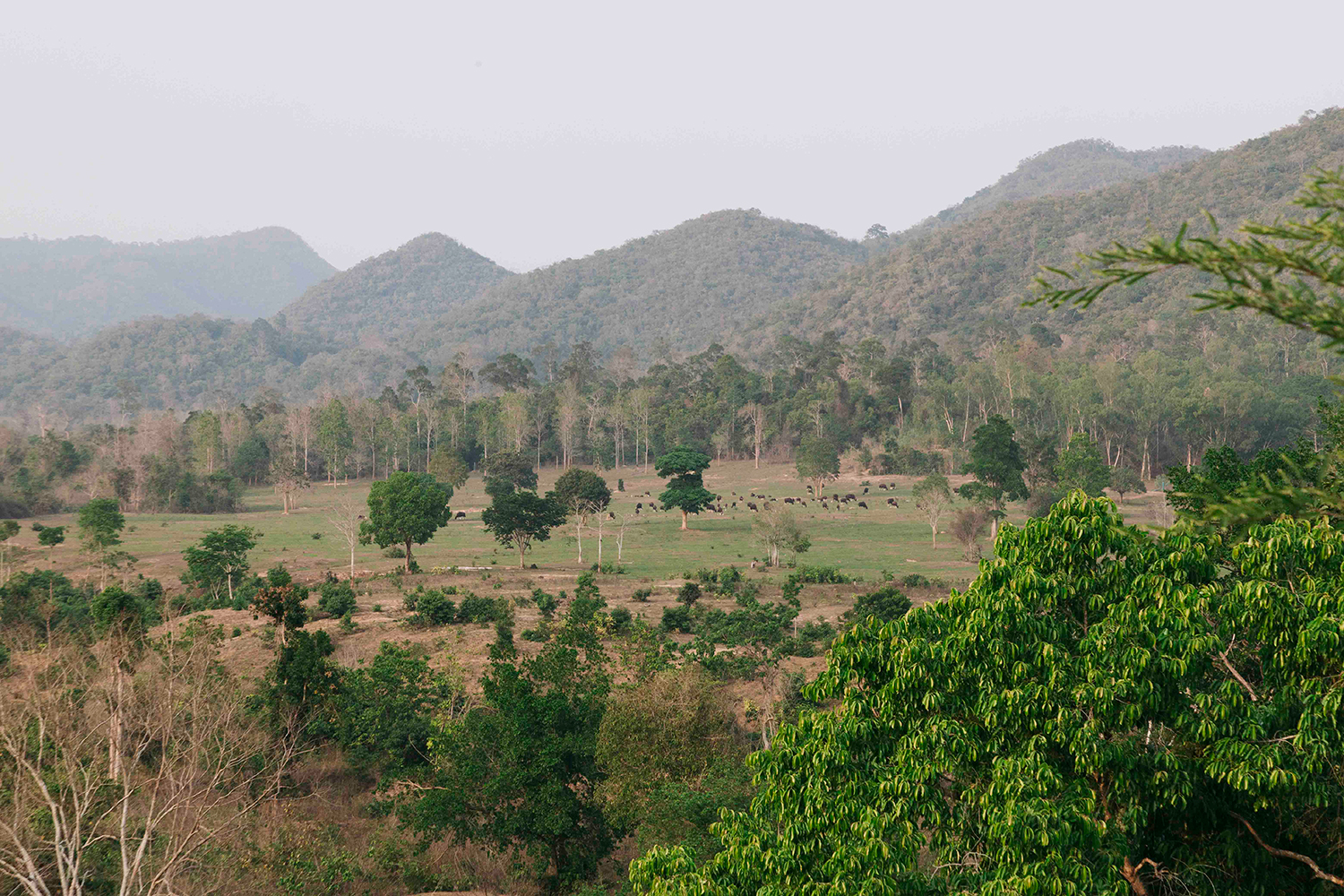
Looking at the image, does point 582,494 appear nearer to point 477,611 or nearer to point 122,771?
point 477,611

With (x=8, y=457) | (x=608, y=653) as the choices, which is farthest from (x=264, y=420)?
(x=608, y=653)

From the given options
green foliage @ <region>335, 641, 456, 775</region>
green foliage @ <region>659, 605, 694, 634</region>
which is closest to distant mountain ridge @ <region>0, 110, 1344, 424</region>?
green foliage @ <region>659, 605, 694, 634</region>

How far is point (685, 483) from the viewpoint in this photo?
61.0 metres

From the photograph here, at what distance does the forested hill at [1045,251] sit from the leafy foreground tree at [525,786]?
366ft

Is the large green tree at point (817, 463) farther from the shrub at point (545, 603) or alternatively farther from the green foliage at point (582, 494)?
the shrub at point (545, 603)

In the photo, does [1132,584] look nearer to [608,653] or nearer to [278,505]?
[608,653]

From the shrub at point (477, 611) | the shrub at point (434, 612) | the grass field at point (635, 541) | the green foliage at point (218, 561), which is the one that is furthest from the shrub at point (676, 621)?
the green foliage at point (218, 561)

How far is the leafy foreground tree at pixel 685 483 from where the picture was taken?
6016 centimetres

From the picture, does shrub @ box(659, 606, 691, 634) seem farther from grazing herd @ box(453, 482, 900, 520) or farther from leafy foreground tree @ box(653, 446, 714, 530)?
grazing herd @ box(453, 482, 900, 520)

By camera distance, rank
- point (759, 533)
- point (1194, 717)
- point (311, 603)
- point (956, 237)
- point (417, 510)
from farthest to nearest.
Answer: point (956, 237), point (759, 533), point (417, 510), point (311, 603), point (1194, 717)

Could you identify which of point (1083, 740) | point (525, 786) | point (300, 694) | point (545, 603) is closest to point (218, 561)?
point (545, 603)

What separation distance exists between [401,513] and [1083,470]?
122 ft

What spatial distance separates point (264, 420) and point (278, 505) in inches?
1194

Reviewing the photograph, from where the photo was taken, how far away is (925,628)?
1070cm
